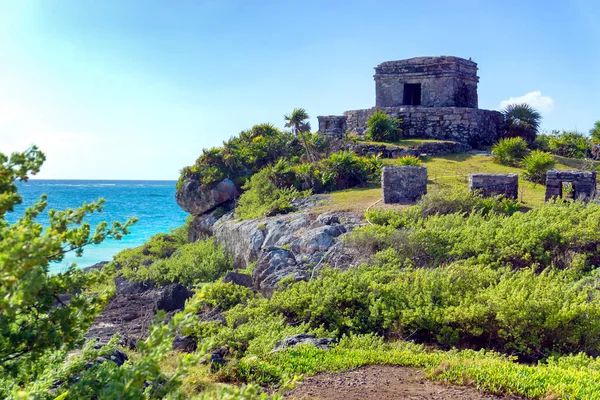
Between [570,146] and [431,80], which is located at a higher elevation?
[431,80]

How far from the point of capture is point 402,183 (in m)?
15.6

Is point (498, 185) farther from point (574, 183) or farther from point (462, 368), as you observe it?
point (462, 368)

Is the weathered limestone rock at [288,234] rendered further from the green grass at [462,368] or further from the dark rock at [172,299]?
the green grass at [462,368]

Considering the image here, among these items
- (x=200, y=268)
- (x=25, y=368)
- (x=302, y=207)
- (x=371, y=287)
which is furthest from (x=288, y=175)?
(x=25, y=368)

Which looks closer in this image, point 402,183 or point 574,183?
point 574,183

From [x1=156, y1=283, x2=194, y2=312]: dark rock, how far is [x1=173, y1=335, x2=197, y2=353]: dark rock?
3194mm

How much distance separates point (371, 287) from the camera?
973 cm

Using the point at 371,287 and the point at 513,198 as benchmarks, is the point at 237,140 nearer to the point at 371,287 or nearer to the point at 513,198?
the point at 513,198

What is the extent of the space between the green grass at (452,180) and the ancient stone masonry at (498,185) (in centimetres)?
44

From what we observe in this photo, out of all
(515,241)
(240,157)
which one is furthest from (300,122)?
(515,241)

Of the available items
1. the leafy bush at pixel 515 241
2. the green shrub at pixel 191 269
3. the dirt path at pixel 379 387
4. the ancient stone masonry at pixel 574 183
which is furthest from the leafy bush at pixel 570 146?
the dirt path at pixel 379 387

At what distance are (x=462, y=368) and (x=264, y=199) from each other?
12.6 metres

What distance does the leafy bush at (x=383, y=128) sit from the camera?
22.8 metres

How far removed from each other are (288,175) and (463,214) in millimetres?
7699
